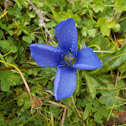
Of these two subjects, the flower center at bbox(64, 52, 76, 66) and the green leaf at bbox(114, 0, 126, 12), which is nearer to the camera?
the flower center at bbox(64, 52, 76, 66)

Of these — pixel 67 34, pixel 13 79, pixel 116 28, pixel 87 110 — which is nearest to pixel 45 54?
pixel 67 34

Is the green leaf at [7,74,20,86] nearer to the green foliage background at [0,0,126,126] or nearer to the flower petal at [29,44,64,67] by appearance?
the green foliage background at [0,0,126,126]

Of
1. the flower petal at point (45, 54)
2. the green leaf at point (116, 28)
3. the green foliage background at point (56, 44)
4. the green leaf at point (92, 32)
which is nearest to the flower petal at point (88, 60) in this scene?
the flower petal at point (45, 54)

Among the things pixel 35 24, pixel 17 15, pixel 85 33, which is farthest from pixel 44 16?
pixel 85 33

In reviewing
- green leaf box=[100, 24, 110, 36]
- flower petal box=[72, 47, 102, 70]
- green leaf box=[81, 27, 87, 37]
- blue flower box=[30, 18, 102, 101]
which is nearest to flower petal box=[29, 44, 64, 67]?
blue flower box=[30, 18, 102, 101]

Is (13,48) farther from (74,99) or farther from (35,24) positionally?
(74,99)

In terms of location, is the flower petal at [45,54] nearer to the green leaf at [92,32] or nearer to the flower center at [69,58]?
the flower center at [69,58]

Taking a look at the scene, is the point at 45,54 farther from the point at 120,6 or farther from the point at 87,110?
the point at 120,6
